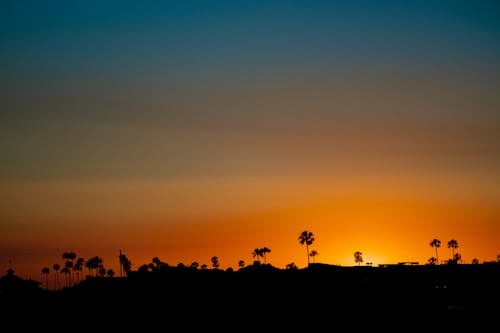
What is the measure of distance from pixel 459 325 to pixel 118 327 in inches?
Result: 1336

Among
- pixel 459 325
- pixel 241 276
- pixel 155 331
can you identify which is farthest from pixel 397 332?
pixel 155 331

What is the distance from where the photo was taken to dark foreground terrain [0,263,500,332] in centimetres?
6028

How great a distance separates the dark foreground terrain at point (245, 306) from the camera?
198ft

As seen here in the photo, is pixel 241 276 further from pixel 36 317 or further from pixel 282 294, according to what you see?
pixel 36 317

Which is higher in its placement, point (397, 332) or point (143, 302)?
point (143, 302)

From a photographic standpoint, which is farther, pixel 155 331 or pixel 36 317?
pixel 36 317

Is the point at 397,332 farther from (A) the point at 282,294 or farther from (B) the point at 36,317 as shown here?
(B) the point at 36,317

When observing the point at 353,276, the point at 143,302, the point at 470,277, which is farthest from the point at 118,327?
the point at 470,277

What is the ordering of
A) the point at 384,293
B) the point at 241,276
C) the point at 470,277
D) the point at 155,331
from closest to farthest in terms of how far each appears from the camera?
the point at 155,331, the point at 241,276, the point at 384,293, the point at 470,277

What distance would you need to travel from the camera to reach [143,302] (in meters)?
62.3

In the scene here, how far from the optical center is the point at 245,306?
62.8 m

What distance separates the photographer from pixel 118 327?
196 feet

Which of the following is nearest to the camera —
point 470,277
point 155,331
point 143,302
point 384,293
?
point 155,331

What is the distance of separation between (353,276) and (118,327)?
32645 millimetres
